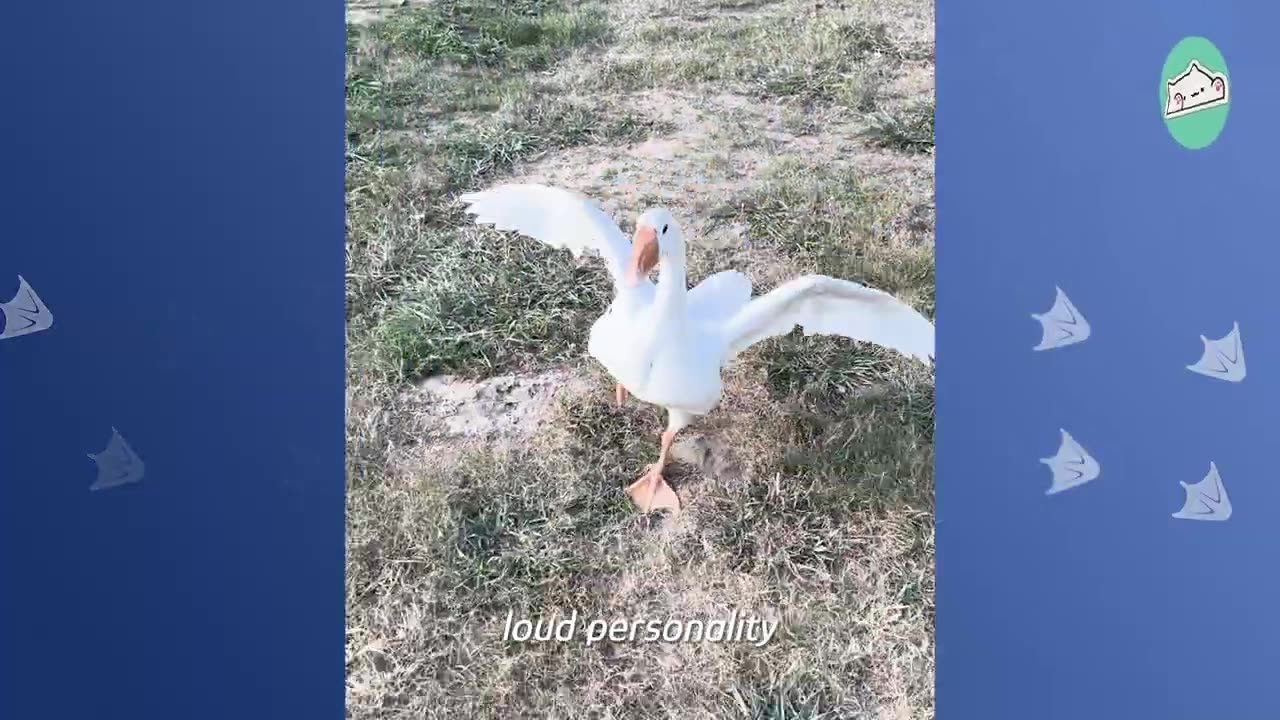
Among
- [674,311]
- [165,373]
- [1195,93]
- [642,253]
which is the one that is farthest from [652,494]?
[1195,93]

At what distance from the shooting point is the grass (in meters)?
3.16

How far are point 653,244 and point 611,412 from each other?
0.52 m

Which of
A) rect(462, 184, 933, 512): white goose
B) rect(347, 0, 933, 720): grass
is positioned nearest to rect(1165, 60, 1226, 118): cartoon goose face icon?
rect(347, 0, 933, 720): grass

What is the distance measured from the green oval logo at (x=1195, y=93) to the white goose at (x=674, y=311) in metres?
0.83

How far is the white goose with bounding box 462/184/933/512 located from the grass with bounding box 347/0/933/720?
190mm

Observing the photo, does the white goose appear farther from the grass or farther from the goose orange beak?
the grass

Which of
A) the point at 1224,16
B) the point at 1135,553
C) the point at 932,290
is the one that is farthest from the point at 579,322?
the point at 1224,16

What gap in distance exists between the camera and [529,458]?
3258 millimetres

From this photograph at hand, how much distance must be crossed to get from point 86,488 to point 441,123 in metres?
1.24

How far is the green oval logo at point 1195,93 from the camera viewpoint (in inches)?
128

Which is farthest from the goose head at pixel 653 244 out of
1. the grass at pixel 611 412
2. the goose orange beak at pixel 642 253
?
the grass at pixel 611 412

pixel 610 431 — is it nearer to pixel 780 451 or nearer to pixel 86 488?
pixel 780 451

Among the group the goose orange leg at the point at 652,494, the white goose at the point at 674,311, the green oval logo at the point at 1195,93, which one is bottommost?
the goose orange leg at the point at 652,494

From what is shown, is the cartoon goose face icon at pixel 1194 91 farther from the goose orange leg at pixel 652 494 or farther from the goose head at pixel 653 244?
the goose orange leg at pixel 652 494
